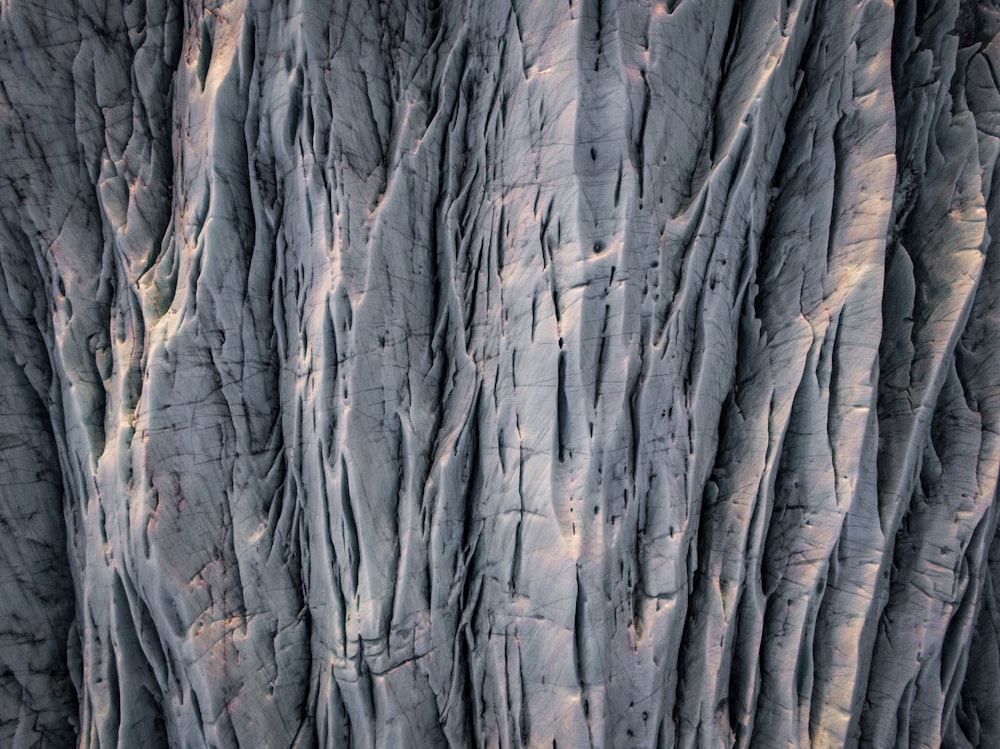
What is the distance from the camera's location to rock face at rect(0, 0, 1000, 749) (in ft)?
10.9

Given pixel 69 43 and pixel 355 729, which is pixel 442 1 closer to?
pixel 69 43

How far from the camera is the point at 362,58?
3.68 metres

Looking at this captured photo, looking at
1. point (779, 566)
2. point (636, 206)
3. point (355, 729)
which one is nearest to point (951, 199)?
point (636, 206)

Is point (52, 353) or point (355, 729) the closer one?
point (355, 729)

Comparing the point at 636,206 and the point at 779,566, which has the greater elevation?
the point at 636,206

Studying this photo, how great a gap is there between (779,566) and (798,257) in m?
2.11

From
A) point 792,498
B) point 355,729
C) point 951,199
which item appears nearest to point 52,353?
point 355,729

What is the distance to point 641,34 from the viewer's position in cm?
355

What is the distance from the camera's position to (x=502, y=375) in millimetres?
3531

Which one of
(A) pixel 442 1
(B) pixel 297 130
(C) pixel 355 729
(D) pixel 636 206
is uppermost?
(A) pixel 442 1

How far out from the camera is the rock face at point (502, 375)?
3336 mm

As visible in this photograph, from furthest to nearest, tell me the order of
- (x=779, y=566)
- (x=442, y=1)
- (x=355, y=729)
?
(x=442, y=1) → (x=779, y=566) → (x=355, y=729)

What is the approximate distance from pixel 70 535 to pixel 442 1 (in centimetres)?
469

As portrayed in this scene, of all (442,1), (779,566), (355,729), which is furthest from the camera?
(442,1)
